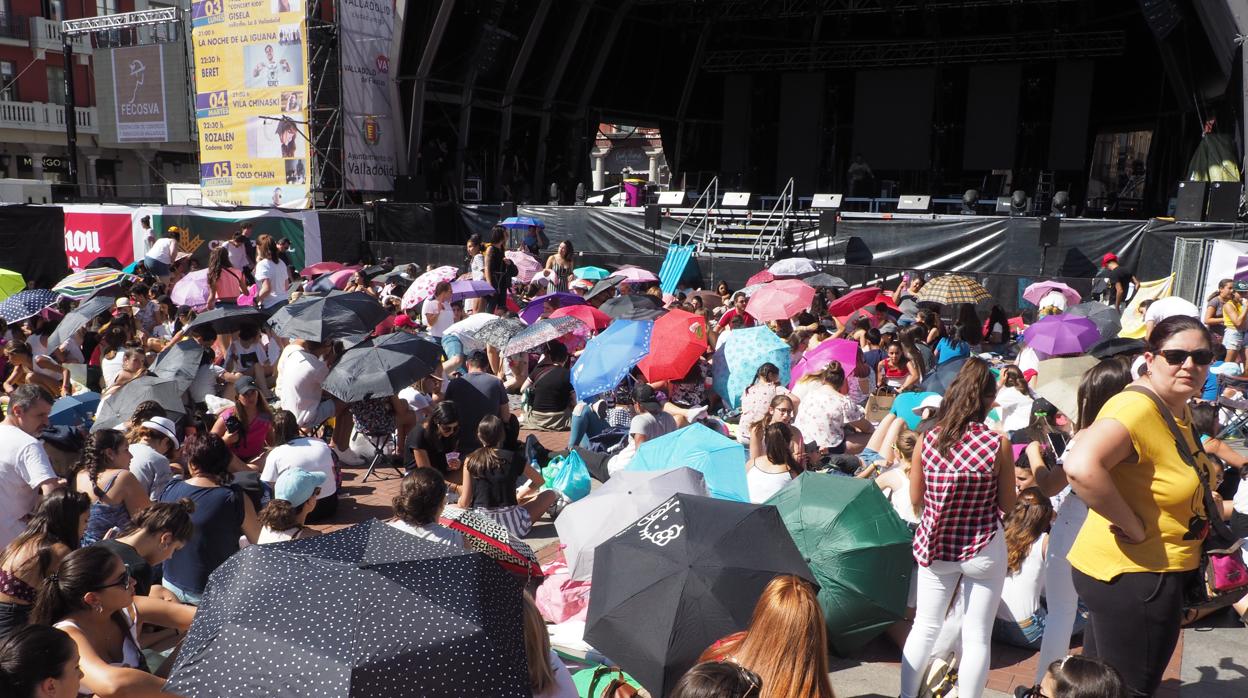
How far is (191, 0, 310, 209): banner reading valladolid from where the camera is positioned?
74.5 ft

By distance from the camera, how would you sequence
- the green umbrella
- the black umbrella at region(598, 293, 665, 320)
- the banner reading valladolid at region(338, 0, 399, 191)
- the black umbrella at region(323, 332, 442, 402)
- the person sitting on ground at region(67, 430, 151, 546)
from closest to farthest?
the green umbrella < the person sitting on ground at region(67, 430, 151, 546) < the black umbrella at region(323, 332, 442, 402) < the black umbrella at region(598, 293, 665, 320) < the banner reading valladolid at region(338, 0, 399, 191)

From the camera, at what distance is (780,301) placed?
11984 mm

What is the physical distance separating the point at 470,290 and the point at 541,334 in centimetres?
264

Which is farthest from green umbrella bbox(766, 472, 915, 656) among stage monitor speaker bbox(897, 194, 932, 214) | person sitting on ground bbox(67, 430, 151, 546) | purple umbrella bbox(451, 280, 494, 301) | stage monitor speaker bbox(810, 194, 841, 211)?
stage monitor speaker bbox(897, 194, 932, 214)

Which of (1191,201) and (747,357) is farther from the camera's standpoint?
(1191,201)

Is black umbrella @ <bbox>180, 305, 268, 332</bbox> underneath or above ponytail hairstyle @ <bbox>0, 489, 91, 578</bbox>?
above

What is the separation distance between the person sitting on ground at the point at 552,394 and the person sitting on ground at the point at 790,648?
23.0 ft

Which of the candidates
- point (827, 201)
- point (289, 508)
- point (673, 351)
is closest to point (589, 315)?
point (673, 351)

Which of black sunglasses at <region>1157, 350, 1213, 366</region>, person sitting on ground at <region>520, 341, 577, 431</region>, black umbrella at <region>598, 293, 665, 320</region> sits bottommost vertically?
person sitting on ground at <region>520, 341, 577, 431</region>

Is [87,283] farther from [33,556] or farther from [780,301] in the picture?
[33,556]

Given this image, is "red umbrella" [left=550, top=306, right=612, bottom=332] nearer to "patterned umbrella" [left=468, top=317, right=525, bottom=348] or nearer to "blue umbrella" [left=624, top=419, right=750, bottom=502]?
"patterned umbrella" [left=468, top=317, right=525, bottom=348]

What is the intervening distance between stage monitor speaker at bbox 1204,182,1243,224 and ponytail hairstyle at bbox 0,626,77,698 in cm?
1779

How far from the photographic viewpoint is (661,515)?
4363 millimetres

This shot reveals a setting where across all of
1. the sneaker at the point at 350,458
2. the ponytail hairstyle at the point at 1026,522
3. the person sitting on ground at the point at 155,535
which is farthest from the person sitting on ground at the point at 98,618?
the sneaker at the point at 350,458
